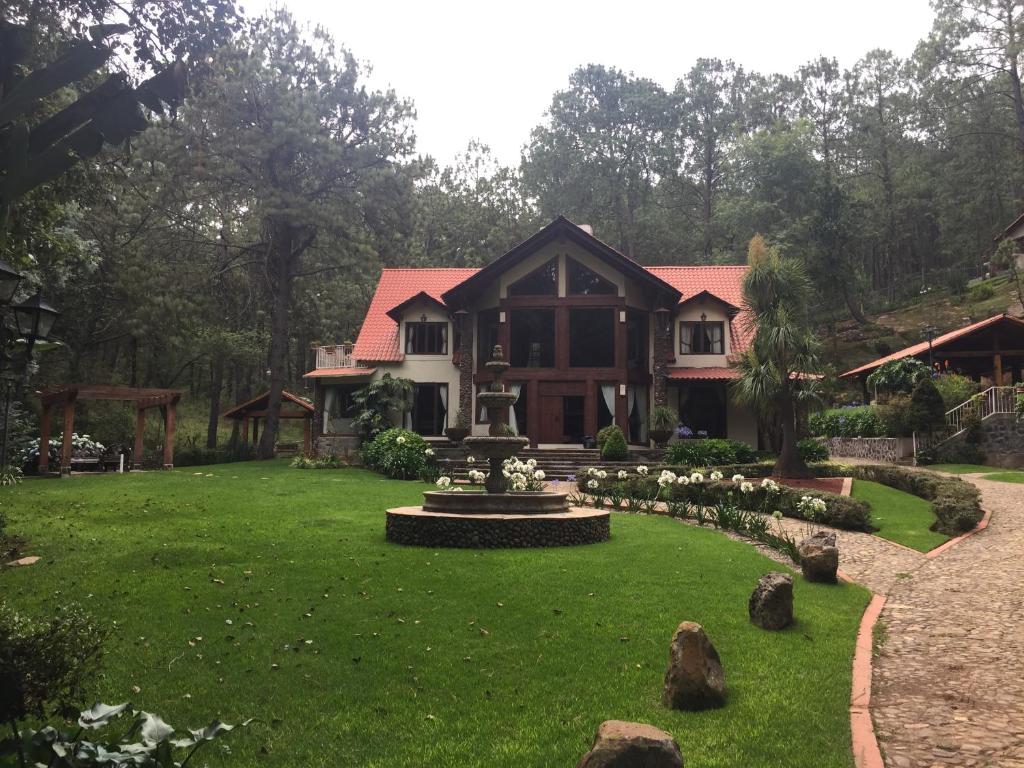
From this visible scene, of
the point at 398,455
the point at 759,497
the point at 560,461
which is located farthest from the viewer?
the point at 560,461

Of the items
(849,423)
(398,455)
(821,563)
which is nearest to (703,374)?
Answer: (849,423)

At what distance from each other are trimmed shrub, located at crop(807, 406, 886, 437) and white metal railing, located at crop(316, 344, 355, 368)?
18.8m

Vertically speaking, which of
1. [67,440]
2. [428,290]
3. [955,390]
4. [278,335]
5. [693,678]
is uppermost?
[428,290]

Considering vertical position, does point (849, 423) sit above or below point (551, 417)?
below

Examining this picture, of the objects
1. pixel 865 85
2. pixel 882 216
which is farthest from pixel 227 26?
pixel 865 85

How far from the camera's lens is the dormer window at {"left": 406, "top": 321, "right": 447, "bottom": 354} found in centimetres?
3031

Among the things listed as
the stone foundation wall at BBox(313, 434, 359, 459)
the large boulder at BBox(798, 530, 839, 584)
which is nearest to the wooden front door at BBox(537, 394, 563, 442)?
the stone foundation wall at BBox(313, 434, 359, 459)

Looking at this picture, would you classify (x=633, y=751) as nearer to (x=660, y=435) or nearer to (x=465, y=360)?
(x=660, y=435)

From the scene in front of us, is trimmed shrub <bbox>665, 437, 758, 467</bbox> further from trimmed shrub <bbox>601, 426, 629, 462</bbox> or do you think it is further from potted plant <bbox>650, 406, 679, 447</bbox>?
potted plant <bbox>650, 406, 679, 447</bbox>

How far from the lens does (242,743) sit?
4.67 m

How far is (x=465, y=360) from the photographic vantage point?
2889cm

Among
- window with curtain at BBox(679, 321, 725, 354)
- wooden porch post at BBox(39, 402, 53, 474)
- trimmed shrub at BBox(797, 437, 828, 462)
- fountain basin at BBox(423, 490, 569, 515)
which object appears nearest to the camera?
fountain basin at BBox(423, 490, 569, 515)

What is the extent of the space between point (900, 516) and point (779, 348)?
19.6 feet

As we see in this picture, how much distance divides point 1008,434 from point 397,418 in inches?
838
